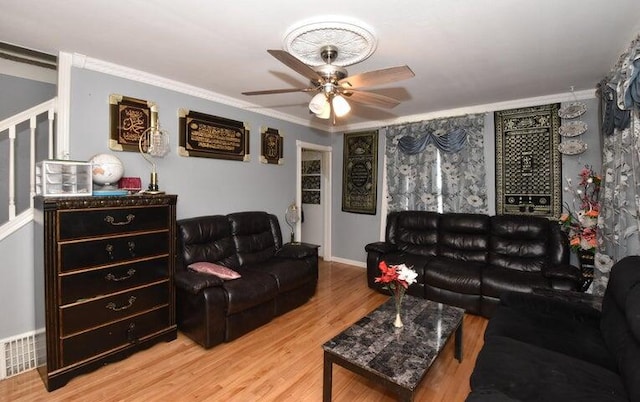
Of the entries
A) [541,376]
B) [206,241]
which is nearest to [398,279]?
[541,376]

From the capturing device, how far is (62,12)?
71.2 inches

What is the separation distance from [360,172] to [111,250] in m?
3.67

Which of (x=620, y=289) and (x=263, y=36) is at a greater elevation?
(x=263, y=36)

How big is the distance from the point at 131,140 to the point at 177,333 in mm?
1866

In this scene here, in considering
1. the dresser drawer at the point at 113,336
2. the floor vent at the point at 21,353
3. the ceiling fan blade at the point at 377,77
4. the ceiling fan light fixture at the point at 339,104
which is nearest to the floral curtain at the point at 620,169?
the ceiling fan blade at the point at 377,77

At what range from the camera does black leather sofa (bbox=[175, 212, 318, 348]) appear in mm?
2471

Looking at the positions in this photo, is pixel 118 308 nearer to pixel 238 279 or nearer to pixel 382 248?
pixel 238 279

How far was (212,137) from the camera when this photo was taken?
135 inches

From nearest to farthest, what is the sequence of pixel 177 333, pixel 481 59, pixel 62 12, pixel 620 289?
pixel 620 289 → pixel 62 12 → pixel 481 59 → pixel 177 333

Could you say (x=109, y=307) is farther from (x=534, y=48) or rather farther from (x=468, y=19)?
(x=534, y=48)

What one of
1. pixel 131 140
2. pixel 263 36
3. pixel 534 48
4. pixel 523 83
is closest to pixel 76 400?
pixel 131 140

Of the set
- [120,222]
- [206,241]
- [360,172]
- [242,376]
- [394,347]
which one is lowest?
[242,376]

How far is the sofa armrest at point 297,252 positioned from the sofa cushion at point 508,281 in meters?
1.90

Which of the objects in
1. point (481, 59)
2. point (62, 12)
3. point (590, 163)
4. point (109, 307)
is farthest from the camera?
point (590, 163)
